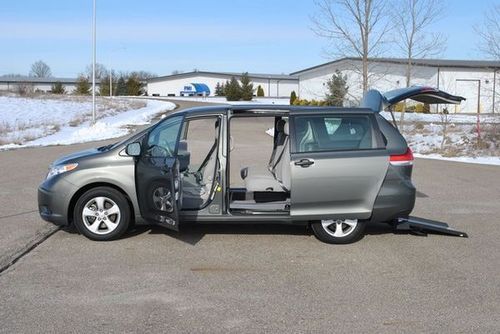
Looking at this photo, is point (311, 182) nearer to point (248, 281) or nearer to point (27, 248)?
point (248, 281)

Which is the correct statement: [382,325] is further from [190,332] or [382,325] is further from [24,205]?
[24,205]

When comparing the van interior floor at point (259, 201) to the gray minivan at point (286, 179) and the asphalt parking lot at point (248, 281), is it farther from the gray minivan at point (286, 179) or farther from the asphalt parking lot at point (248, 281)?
the asphalt parking lot at point (248, 281)

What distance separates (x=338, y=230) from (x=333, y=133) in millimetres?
1216

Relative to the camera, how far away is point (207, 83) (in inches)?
4589

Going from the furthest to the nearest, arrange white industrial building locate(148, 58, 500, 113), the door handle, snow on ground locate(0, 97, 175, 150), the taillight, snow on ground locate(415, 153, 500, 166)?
A: white industrial building locate(148, 58, 500, 113)
snow on ground locate(0, 97, 175, 150)
snow on ground locate(415, 153, 500, 166)
the taillight
the door handle

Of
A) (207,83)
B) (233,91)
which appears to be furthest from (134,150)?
(207,83)

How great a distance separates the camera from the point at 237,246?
280 inches

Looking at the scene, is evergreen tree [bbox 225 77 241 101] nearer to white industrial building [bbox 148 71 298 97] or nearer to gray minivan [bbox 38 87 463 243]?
white industrial building [bbox 148 71 298 97]

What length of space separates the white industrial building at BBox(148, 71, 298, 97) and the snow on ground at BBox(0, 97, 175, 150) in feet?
183

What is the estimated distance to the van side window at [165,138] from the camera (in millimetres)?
7188

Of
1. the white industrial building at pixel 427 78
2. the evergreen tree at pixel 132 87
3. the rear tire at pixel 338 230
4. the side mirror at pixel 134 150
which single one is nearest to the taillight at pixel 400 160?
the rear tire at pixel 338 230

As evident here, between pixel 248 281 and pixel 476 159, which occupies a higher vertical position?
pixel 476 159

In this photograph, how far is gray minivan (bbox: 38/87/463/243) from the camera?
6.97 meters

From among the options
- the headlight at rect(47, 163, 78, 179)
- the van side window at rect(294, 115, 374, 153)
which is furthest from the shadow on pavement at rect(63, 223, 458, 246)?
the van side window at rect(294, 115, 374, 153)
